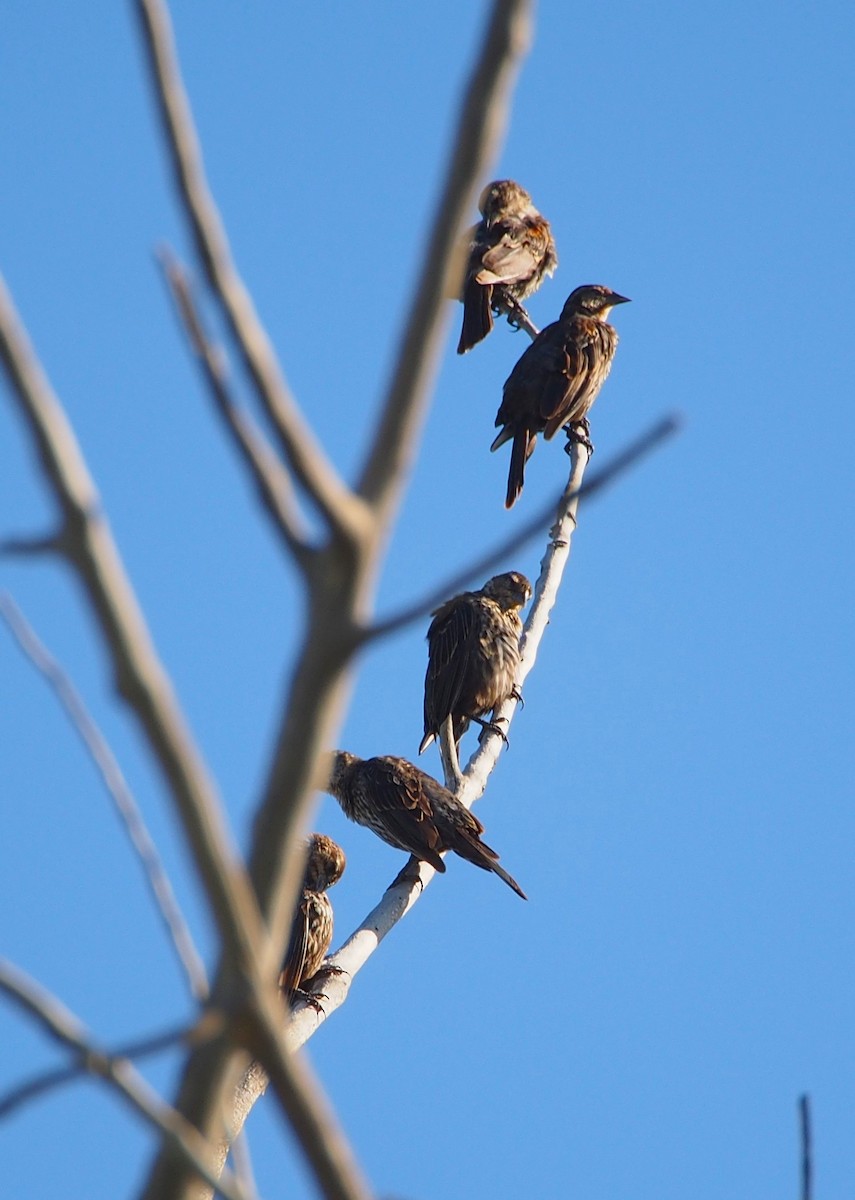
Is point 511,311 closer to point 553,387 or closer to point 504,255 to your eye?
point 504,255

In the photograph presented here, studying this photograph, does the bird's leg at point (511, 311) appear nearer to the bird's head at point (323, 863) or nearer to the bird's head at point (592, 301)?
the bird's head at point (592, 301)

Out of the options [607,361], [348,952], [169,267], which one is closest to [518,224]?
[607,361]

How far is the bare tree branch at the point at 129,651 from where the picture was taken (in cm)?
98

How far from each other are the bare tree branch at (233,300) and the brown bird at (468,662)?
219 inches

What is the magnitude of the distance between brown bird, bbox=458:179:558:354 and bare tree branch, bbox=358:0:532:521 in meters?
7.55

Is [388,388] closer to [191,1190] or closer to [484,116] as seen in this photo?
[484,116]

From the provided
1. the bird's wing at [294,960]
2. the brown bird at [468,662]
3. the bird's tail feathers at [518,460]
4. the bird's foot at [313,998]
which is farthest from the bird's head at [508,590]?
the bird's foot at [313,998]

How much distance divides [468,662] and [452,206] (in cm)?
613

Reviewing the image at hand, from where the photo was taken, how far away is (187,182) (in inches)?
43.4

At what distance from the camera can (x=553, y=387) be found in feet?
25.8

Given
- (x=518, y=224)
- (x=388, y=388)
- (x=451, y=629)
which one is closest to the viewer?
(x=388, y=388)

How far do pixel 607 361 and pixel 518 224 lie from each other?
2.26 meters

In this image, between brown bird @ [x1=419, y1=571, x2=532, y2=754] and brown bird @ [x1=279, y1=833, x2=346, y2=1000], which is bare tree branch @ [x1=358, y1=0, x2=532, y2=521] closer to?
brown bird @ [x1=279, y1=833, x2=346, y2=1000]

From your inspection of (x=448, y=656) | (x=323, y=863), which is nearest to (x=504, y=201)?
(x=448, y=656)
